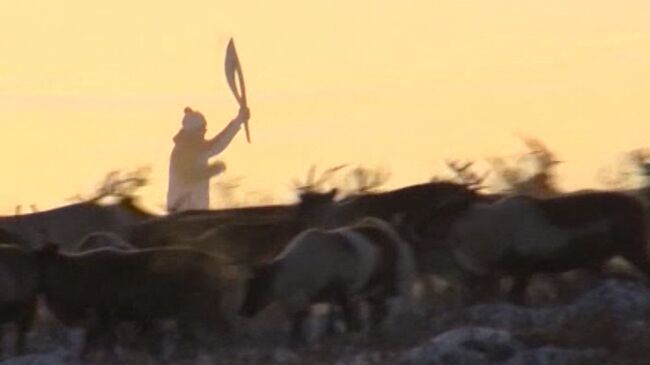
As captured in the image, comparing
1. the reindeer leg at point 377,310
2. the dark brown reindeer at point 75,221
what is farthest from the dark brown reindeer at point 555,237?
the dark brown reindeer at point 75,221

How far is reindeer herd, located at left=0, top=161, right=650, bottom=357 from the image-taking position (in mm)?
26203

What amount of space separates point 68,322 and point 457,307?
11.5 ft

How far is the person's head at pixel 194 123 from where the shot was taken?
3984cm

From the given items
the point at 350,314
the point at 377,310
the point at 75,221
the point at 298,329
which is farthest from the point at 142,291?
the point at 75,221

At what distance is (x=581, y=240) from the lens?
2794 cm

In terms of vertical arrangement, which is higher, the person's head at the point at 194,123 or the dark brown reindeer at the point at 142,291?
the person's head at the point at 194,123

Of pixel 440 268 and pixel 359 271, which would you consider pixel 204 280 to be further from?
pixel 440 268

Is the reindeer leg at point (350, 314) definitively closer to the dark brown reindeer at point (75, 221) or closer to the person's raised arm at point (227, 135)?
the dark brown reindeer at point (75, 221)

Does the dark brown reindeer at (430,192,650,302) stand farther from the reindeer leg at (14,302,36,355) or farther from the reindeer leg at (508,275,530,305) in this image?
the reindeer leg at (14,302,36,355)

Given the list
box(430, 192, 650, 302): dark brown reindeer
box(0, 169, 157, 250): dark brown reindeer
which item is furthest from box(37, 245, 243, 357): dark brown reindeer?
box(0, 169, 157, 250): dark brown reindeer

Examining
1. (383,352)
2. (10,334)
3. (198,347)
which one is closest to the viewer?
(383,352)

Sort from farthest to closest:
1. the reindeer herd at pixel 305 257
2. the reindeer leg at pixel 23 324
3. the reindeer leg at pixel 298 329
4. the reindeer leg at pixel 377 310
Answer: the reindeer leg at pixel 377 310 < the reindeer herd at pixel 305 257 < the reindeer leg at pixel 23 324 < the reindeer leg at pixel 298 329

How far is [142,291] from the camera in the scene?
85.9 feet

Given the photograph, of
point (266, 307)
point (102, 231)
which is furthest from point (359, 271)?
point (102, 231)
